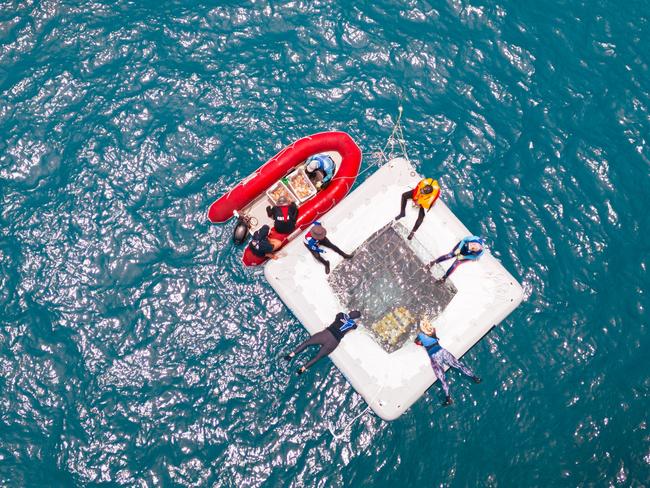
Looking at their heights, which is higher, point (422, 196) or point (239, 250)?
point (239, 250)

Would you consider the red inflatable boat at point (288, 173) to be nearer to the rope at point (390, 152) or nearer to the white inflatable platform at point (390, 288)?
the rope at point (390, 152)

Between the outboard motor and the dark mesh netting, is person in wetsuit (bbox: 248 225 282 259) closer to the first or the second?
the outboard motor

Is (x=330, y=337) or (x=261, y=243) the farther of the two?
(x=261, y=243)

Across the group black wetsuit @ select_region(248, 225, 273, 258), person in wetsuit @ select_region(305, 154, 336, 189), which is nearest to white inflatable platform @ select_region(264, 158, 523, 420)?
black wetsuit @ select_region(248, 225, 273, 258)

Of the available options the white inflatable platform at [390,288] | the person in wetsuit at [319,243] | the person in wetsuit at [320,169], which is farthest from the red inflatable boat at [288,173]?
the person in wetsuit at [319,243]

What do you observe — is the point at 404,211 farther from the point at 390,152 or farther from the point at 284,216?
the point at 284,216

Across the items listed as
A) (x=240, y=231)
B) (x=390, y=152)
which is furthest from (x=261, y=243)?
(x=390, y=152)
